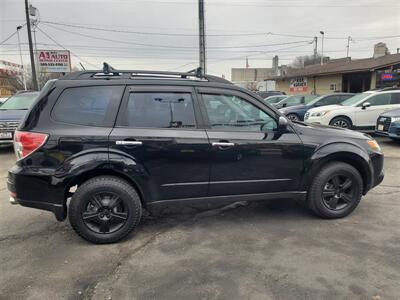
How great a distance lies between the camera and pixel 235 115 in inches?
155

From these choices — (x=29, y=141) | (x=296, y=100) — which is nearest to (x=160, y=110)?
(x=29, y=141)

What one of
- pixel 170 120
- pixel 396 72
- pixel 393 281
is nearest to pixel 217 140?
pixel 170 120

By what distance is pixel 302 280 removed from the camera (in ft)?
9.53

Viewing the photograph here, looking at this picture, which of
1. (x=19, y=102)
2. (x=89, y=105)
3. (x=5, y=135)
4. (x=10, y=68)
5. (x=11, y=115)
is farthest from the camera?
(x=10, y=68)

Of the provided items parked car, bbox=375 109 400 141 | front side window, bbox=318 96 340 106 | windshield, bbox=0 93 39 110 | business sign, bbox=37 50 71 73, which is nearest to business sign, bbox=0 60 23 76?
business sign, bbox=37 50 71 73

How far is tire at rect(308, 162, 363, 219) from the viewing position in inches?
163

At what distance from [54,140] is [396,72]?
966 inches

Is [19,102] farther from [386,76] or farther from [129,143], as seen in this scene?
[386,76]

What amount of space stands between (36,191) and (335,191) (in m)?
3.57

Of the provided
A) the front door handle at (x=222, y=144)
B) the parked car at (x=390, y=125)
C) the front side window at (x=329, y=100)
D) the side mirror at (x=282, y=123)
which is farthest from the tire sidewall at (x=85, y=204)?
the front side window at (x=329, y=100)

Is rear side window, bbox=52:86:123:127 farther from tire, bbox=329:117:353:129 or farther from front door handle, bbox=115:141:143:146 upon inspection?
tire, bbox=329:117:353:129

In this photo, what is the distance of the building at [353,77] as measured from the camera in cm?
2259

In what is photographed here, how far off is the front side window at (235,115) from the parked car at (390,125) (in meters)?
6.73

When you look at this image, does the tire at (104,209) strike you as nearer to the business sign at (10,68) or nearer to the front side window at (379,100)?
the front side window at (379,100)
